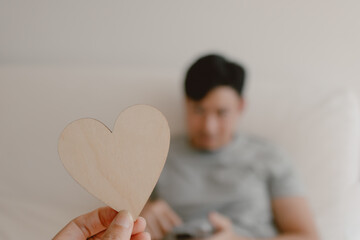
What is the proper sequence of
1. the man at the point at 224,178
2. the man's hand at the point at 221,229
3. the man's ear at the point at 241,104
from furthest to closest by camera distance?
the man's ear at the point at 241,104 < the man at the point at 224,178 < the man's hand at the point at 221,229

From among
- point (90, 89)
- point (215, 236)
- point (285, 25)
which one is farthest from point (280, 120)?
point (90, 89)

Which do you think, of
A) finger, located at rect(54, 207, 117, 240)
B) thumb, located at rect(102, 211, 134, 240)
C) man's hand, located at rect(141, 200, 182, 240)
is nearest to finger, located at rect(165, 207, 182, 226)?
man's hand, located at rect(141, 200, 182, 240)

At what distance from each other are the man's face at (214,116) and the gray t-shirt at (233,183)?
0.15ft

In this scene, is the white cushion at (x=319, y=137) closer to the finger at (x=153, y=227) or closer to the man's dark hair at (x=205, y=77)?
the man's dark hair at (x=205, y=77)

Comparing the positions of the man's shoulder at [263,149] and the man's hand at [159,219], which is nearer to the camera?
the man's hand at [159,219]

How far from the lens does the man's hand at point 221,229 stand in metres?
1.03

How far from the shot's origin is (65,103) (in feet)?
3.75

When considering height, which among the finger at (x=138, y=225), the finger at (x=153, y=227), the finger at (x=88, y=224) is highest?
the finger at (x=138, y=225)

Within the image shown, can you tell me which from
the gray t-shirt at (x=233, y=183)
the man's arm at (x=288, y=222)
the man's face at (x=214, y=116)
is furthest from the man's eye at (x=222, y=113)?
the man's arm at (x=288, y=222)

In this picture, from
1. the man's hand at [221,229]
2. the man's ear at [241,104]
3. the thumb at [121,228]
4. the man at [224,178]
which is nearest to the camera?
the thumb at [121,228]

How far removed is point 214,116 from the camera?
1196 millimetres

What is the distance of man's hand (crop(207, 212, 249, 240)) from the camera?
40.6 inches

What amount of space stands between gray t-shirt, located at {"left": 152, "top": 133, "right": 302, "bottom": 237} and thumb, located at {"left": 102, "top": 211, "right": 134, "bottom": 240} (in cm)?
65

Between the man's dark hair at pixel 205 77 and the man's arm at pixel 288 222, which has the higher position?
the man's dark hair at pixel 205 77
